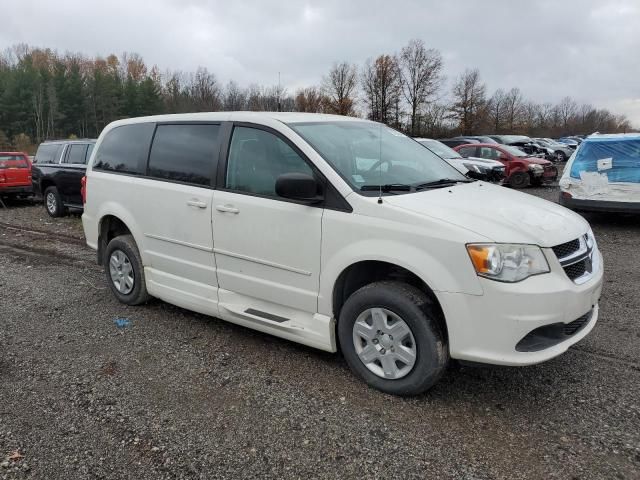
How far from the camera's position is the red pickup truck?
13.9m

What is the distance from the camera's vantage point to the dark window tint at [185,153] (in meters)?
4.21

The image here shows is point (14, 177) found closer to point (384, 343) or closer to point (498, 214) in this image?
point (384, 343)

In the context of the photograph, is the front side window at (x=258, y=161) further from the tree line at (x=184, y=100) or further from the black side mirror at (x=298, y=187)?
the tree line at (x=184, y=100)

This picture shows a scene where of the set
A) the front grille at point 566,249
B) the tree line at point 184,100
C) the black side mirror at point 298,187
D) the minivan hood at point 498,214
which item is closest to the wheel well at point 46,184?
the black side mirror at point 298,187

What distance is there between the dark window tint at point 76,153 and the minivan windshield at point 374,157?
9.04 metres

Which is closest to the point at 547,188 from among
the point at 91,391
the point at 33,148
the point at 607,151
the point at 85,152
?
the point at 607,151

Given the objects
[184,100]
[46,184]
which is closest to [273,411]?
[46,184]

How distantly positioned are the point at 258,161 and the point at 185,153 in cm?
87

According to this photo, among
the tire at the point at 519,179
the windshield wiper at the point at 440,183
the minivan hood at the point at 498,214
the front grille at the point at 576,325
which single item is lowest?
the tire at the point at 519,179

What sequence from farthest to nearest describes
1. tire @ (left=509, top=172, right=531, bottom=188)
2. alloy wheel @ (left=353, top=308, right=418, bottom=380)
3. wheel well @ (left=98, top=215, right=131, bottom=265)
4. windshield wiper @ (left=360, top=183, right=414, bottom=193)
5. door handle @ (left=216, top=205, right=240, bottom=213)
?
tire @ (left=509, top=172, right=531, bottom=188) → wheel well @ (left=98, top=215, right=131, bottom=265) → door handle @ (left=216, top=205, right=240, bottom=213) → windshield wiper @ (left=360, top=183, right=414, bottom=193) → alloy wheel @ (left=353, top=308, right=418, bottom=380)

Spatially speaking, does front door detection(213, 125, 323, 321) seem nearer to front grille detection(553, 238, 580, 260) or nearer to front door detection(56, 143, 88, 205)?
front grille detection(553, 238, 580, 260)

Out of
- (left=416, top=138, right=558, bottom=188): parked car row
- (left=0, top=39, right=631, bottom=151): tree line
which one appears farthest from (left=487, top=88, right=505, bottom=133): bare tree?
(left=416, top=138, right=558, bottom=188): parked car row

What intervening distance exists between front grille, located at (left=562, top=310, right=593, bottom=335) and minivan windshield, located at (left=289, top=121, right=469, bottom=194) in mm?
1332

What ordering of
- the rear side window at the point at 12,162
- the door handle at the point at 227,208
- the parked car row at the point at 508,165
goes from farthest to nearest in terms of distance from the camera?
Answer: the parked car row at the point at 508,165 < the rear side window at the point at 12,162 < the door handle at the point at 227,208
